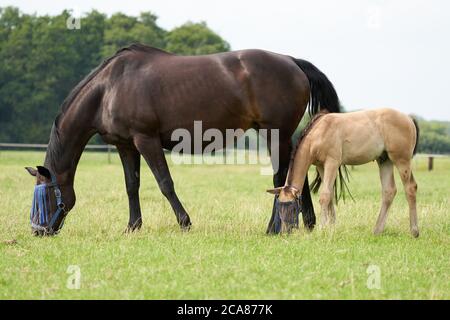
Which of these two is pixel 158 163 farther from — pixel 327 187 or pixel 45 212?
pixel 327 187

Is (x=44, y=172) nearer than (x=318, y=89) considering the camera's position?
Yes

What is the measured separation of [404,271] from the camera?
19.7ft

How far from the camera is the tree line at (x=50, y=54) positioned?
163 feet

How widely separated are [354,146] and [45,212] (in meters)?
4.27

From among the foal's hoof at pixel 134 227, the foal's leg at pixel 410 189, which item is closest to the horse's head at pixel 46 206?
the foal's hoof at pixel 134 227

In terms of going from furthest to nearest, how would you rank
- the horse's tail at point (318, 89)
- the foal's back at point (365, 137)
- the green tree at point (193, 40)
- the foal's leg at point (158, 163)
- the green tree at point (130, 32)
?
the green tree at point (193, 40), the green tree at point (130, 32), the horse's tail at point (318, 89), the foal's leg at point (158, 163), the foal's back at point (365, 137)

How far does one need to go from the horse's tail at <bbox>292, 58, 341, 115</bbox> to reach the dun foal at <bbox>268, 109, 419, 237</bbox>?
26.7 inches

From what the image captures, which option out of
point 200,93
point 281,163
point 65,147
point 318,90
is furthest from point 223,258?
point 318,90

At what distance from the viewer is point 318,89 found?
29.7ft

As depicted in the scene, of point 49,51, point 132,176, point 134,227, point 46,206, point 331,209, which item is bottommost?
point 134,227

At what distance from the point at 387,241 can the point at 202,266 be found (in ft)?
9.21

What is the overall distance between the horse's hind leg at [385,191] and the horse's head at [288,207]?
1.38 metres

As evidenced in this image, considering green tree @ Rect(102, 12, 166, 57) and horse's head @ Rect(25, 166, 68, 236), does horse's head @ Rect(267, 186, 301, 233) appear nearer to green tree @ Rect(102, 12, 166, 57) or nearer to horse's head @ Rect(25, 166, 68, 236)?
horse's head @ Rect(25, 166, 68, 236)

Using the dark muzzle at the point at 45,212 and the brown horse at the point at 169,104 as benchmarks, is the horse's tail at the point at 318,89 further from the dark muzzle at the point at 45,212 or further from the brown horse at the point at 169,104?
the dark muzzle at the point at 45,212
